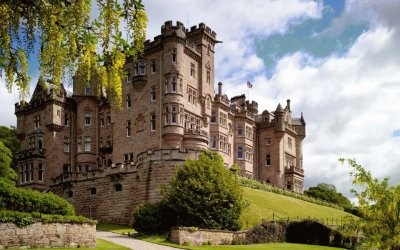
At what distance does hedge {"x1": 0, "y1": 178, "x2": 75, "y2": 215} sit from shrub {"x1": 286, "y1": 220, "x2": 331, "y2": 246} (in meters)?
18.1

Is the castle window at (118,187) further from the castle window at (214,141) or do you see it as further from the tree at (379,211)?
the tree at (379,211)

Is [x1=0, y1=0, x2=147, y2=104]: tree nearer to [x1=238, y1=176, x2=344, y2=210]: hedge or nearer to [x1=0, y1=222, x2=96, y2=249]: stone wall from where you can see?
[x1=0, y1=222, x2=96, y2=249]: stone wall

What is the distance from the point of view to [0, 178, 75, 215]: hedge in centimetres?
3102

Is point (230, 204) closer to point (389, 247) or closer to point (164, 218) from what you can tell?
point (164, 218)

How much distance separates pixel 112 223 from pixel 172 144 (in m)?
9.95

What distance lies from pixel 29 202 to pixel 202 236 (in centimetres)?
1132

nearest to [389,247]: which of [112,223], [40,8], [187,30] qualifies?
[40,8]

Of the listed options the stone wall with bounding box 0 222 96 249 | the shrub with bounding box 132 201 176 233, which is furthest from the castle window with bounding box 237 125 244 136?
the stone wall with bounding box 0 222 96 249

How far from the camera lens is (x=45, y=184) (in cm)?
6022

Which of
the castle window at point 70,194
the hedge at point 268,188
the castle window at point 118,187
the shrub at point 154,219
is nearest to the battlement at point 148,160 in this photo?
the castle window at point 118,187

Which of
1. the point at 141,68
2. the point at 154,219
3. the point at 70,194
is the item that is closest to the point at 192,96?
the point at 141,68

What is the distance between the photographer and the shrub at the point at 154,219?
125 feet

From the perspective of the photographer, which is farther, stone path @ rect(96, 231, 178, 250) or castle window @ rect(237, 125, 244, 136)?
castle window @ rect(237, 125, 244, 136)

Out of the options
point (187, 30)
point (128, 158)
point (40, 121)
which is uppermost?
point (187, 30)
